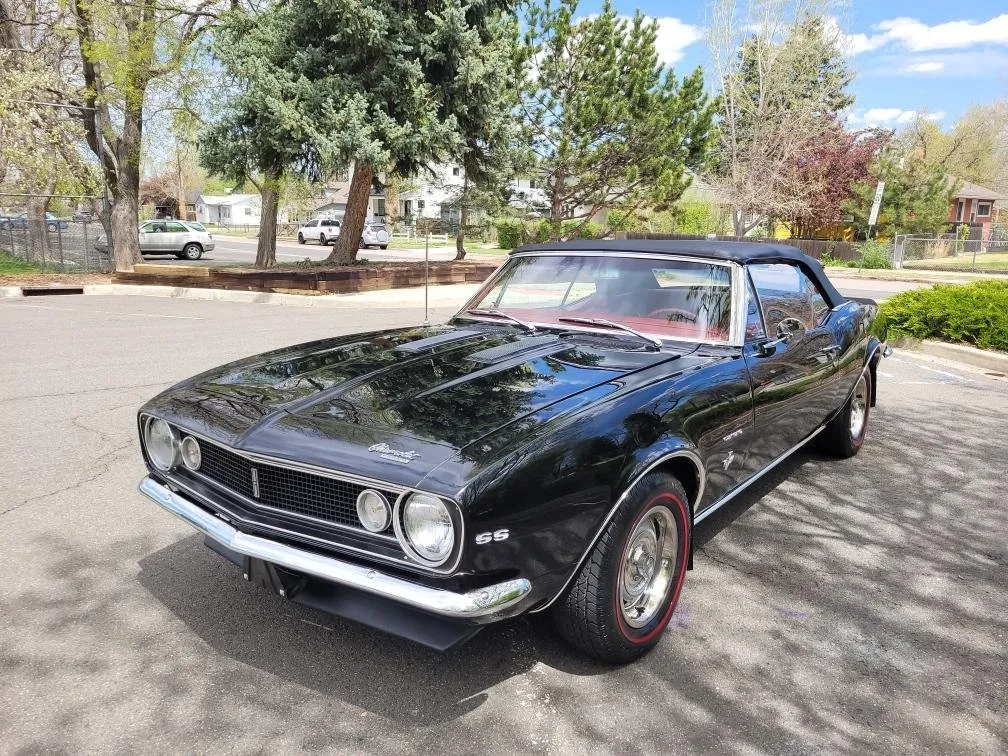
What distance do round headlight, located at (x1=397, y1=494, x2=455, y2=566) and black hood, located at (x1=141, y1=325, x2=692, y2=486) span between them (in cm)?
9

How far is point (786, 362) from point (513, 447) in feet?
7.23

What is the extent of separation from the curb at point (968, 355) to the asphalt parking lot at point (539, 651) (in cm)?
493

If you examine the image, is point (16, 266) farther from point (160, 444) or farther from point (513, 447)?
point (513, 447)

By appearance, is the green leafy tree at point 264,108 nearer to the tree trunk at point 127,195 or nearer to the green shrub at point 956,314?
the tree trunk at point 127,195

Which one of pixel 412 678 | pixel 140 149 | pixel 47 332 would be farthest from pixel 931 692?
pixel 140 149

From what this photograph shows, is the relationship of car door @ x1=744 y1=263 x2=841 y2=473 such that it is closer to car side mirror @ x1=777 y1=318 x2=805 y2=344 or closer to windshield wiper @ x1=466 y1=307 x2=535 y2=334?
car side mirror @ x1=777 y1=318 x2=805 y2=344

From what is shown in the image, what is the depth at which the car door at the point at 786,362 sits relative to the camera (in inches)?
150

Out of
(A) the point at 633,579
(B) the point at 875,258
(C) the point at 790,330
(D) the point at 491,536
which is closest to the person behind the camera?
(D) the point at 491,536

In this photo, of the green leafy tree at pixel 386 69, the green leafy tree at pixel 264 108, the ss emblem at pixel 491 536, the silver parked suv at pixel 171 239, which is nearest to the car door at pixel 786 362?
the ss emblem at pixel 491 536

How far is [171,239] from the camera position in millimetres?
32125

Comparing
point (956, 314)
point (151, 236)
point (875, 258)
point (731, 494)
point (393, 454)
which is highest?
point (875, 258)

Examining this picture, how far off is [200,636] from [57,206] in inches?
1470

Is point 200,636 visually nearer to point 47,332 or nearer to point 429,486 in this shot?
point 429,486

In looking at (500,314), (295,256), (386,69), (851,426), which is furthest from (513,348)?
(295,256)
